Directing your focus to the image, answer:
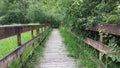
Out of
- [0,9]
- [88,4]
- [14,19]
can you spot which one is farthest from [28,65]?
[0,9]

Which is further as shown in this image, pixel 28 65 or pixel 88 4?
pixel 88 4

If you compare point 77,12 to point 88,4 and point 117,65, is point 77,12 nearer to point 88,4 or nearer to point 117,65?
point 88,4

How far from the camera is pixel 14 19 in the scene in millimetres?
37625

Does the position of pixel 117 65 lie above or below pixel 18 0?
below

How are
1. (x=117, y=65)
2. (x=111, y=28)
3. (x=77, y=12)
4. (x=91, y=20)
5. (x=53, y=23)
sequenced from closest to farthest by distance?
(x=111, y=28), (x=117, y=65), (x=91, y=20), (x=77, y=12), (x=53, y=23)

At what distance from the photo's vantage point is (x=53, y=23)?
34.9 meters

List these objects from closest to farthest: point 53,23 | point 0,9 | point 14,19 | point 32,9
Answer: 1. point 32,9
2. point 53,23
3. point 14,19
4. point 0,9

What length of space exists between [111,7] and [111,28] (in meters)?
1.20

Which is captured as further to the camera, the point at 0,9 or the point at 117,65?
the point at 0,9

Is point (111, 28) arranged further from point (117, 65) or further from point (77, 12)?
point (77, 12)

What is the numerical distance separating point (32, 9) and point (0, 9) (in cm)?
1163

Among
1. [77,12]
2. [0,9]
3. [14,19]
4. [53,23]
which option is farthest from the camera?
[0,9]

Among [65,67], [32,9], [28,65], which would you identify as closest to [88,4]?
[65,67]

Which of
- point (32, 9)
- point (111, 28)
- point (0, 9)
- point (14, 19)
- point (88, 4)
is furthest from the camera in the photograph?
point (0, 9)
